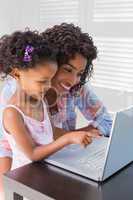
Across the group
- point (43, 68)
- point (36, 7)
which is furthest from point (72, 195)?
point (36, 7)

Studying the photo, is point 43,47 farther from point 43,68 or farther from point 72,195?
point 72,195

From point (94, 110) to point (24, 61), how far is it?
17.3 inches

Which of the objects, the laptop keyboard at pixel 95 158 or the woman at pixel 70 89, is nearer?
the laptop keyboard at pixel 95 158

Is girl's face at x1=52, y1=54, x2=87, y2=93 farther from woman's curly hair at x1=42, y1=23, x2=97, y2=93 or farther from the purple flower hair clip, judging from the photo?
the purple flower hair clip

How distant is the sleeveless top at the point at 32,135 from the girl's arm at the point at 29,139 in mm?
31

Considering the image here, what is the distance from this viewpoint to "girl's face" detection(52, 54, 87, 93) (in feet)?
4.02

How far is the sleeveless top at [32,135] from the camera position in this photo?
102 cm

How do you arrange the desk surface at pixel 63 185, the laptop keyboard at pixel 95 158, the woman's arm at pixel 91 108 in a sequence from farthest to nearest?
the woman's arm at pixel 91 108, the laptop keyboard at pixel 95 158, the desk surface at pixel 63 185

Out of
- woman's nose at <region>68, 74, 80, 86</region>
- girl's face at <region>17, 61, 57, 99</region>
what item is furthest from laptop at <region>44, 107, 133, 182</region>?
woman's nose at <region>68, 74, 80, 86</region>

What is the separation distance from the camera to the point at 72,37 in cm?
126

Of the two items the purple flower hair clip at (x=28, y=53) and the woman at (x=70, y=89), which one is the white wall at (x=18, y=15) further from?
the purple flower hair clip at (x=28, y=53)

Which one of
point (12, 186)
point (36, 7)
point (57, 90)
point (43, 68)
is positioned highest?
point (36, 7)

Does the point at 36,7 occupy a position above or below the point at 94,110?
above

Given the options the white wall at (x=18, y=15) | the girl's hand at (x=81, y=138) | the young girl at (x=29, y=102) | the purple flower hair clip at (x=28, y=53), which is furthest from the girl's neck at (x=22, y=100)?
the white wall at (x=18, y=15)
